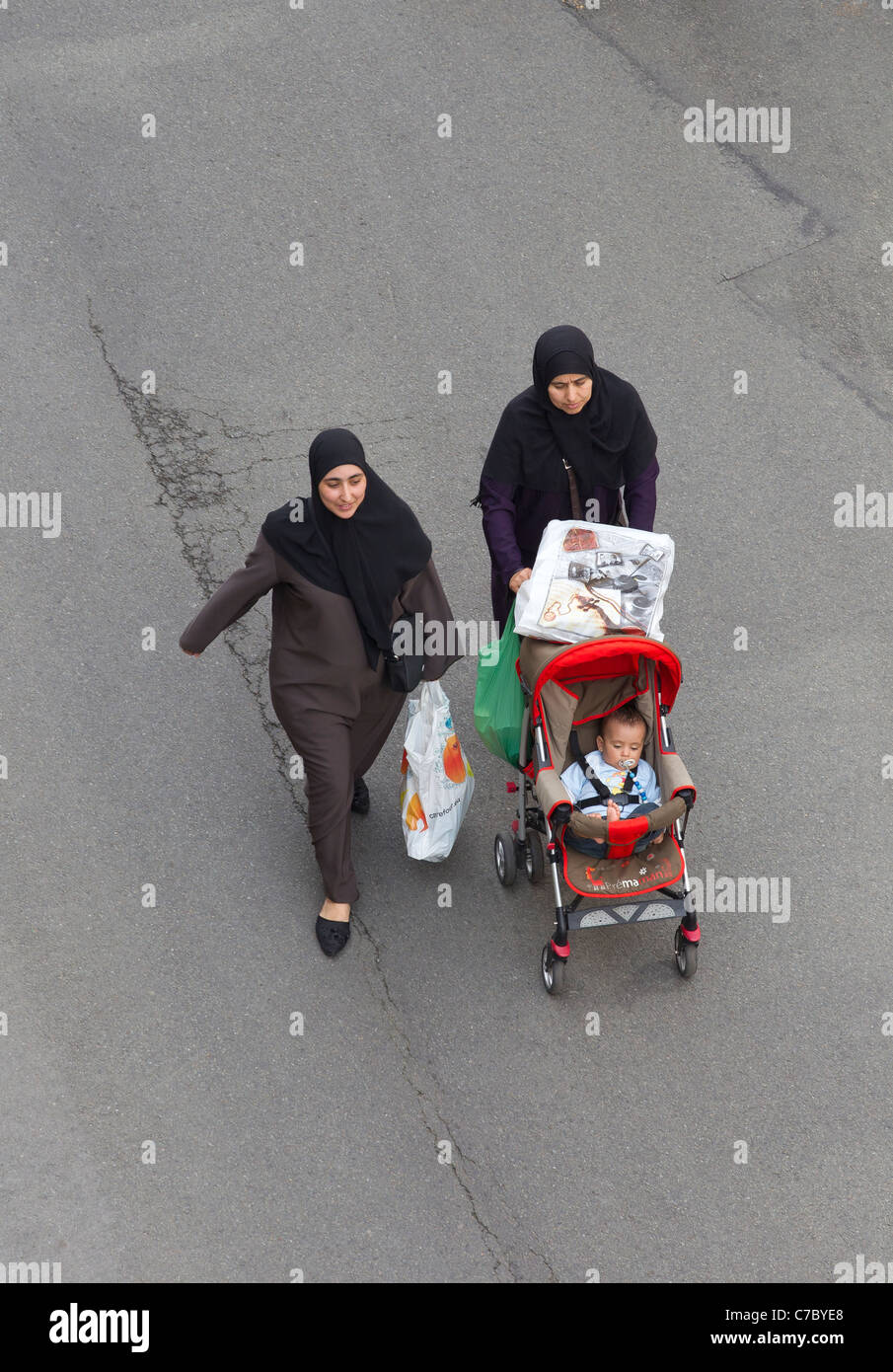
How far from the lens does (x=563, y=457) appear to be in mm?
5867

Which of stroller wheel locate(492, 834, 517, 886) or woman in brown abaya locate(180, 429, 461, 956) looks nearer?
woman in brown abaya locate(180, 429, 461, 956)

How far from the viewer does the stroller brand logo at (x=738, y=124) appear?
9688 millimetres

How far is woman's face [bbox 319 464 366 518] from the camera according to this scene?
17.5 ft

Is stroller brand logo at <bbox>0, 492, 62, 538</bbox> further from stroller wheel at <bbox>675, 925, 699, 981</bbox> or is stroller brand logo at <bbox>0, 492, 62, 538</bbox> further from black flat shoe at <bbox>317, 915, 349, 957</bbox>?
stroller wheel at <bbox>675, 925, 699, 981</bbox>

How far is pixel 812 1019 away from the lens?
5781mm

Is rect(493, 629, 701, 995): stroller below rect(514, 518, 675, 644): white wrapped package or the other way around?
below

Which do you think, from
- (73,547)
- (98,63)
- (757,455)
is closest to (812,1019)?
(757,455)

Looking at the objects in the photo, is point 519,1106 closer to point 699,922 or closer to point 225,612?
point 699,922

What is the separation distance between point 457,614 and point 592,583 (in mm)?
1767

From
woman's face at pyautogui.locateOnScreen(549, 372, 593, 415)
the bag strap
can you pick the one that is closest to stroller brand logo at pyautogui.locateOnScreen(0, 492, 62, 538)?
the bag strap

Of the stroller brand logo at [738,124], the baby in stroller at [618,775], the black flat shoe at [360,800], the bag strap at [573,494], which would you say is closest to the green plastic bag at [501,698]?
the baby in stroller at [618,775]

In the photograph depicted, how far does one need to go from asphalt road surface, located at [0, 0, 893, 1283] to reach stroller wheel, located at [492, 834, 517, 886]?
4.9 inches

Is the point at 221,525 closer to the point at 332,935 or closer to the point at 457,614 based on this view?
the point at 457,614

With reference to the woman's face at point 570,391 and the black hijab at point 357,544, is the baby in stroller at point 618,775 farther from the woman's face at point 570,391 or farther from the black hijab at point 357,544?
the woman's face at point 570,391
